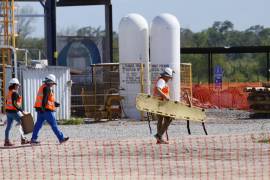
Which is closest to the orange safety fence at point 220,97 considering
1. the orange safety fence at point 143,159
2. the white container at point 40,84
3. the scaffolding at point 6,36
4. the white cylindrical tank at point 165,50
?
the white cylindrical tank at point 165,50

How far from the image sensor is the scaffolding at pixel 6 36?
30969mm

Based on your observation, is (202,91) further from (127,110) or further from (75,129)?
(75,129)

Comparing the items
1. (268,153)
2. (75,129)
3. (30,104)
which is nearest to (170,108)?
(268,153)

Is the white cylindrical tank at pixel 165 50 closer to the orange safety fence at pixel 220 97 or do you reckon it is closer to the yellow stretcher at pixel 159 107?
the yellow stretcher at pixel 159 107

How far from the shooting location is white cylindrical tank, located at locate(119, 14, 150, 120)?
106 feet

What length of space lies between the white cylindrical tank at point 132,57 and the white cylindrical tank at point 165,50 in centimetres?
35

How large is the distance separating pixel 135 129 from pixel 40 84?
5523mm

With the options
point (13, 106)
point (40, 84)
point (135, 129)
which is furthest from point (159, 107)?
point (40, 84)

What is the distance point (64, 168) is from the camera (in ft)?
53.0

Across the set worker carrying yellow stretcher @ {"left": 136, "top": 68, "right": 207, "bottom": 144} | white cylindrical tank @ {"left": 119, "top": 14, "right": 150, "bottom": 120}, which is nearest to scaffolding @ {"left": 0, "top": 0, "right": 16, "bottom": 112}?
white cylindrical tank @ {"left": 119, "top": 14, "right": 150, "bottom": 120}

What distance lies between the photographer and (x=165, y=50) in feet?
106

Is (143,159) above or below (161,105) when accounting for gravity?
below

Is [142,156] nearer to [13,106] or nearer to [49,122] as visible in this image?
[49,122]

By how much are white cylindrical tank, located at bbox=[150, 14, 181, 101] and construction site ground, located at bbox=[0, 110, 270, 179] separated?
641cm
